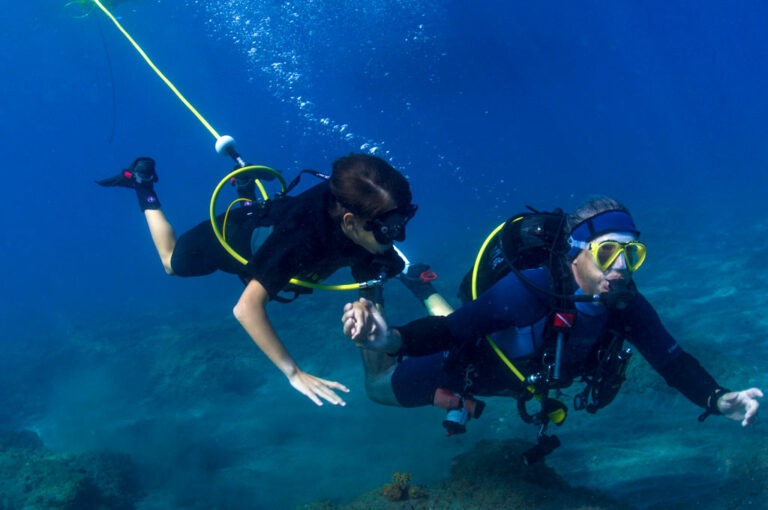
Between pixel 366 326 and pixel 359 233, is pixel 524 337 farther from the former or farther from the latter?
pixel 359 233

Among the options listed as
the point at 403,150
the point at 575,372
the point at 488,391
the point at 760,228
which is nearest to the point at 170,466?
the point at 488,391

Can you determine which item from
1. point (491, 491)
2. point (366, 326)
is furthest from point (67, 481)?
point (366, 326)

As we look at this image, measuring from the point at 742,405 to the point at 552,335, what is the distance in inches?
54.4

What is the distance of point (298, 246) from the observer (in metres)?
3.76

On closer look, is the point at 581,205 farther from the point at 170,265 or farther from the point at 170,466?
the point at 170,466

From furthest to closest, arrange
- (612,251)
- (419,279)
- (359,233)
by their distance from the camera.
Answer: (419,279) → (359,233) → (612,251)

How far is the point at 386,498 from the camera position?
517 centimetres

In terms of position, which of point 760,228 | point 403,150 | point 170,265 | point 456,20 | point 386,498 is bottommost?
point 386,498

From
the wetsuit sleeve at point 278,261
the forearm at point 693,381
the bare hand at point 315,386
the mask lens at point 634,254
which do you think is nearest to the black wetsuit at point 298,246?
the wetsuit sleeve at point 278,261

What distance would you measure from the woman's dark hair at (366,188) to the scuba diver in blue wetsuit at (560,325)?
0.92m

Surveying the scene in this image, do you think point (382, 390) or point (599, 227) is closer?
point (599, 227)

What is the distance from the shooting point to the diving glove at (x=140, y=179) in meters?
6.21

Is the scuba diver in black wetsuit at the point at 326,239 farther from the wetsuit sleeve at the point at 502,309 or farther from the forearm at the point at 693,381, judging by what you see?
the forearm at the point at 693,381

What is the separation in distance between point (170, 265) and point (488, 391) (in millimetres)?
4154
